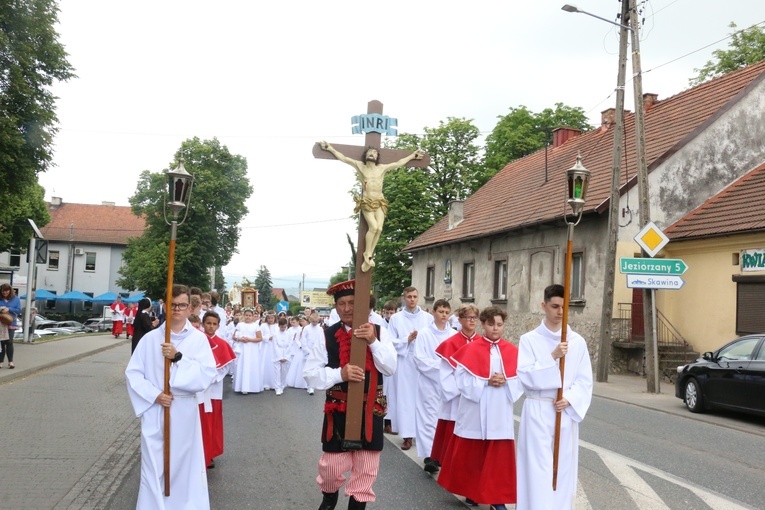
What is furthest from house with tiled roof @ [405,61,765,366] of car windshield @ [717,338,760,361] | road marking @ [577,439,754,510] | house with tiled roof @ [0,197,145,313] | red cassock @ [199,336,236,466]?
house with tiled roof @ [0,197,145,313]

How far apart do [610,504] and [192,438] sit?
12.0 feet

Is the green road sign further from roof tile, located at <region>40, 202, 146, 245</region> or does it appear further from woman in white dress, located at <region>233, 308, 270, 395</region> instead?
roof tile, located at <region>40, 202, 146, 245</region>

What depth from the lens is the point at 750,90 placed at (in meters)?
22.7

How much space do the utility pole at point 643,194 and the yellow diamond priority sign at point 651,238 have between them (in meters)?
0.39

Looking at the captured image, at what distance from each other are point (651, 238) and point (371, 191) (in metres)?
12.6

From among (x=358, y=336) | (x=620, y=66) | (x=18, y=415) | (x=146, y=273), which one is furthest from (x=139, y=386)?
(x=146, y=273)

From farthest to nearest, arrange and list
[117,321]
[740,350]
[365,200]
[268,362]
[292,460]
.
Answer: [117,321]
[268,362]
[740,350]
[292,460]
[365,200]

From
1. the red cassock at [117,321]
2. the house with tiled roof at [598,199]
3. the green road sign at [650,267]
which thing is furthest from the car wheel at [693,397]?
the red cassock at [117,321]

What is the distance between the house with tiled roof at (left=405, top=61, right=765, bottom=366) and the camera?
22.6m

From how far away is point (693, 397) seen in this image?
14.0 metres

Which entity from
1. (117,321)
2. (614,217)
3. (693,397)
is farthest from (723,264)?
(117,321)

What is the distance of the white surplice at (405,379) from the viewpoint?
383 inches

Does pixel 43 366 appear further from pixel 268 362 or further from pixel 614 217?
pixel 614 217

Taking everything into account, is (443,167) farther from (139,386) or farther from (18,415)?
(139,386)
